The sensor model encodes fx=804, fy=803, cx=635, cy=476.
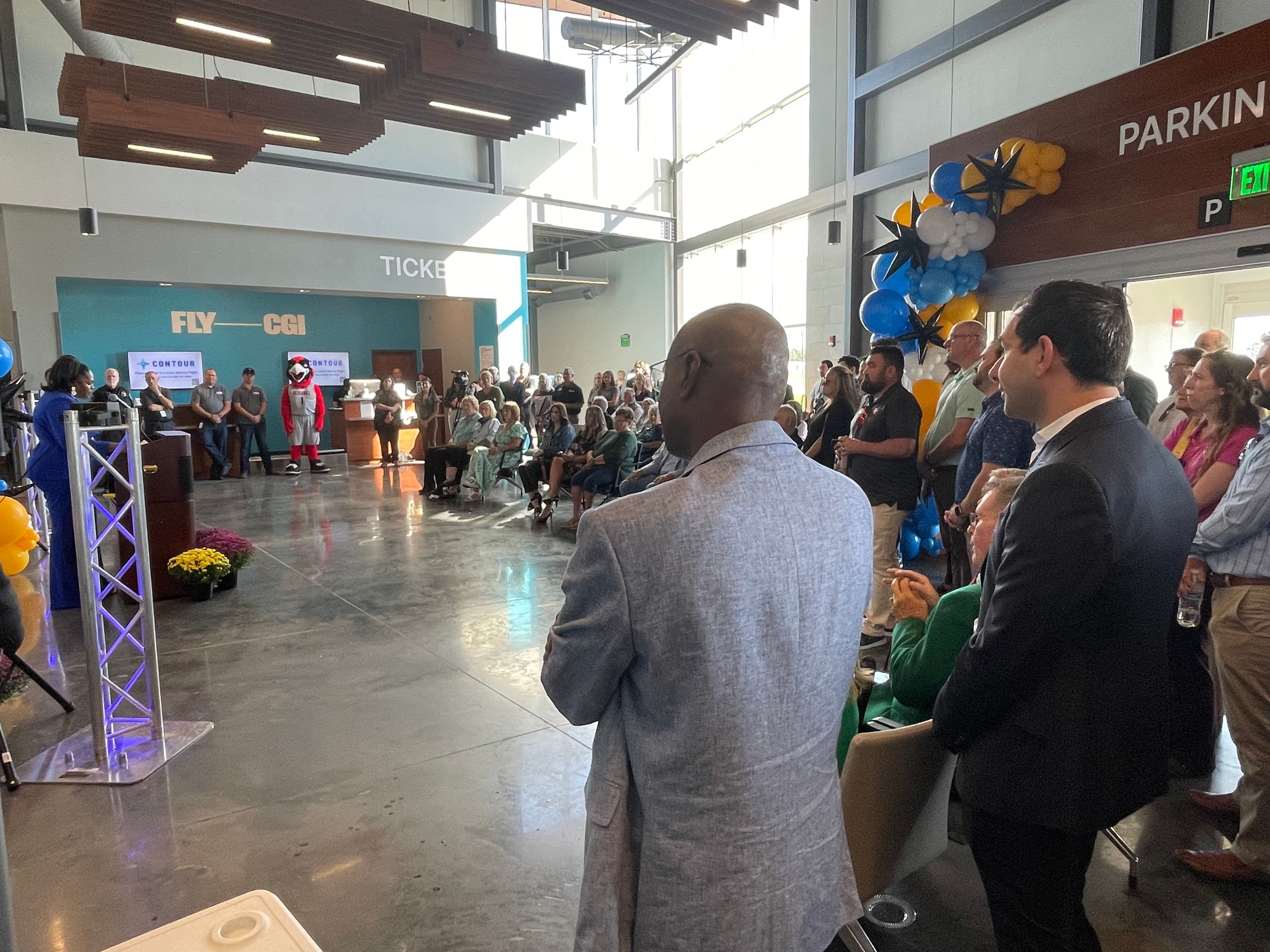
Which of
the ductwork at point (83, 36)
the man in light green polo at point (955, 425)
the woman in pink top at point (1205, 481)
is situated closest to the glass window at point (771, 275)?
the man in light green polo at point (955, 425)

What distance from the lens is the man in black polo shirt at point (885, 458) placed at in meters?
4.25

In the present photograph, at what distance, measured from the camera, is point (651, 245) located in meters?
18.0

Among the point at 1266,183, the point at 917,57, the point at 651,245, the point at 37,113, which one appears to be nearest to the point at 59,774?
the point at 1266,183

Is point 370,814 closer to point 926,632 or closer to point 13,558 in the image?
point 926,632

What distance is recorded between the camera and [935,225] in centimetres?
639

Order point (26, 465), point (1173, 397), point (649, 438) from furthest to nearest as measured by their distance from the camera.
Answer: point (649, 438), point (26, 465), point (1173, 397)

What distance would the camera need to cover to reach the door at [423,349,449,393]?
55.0ft

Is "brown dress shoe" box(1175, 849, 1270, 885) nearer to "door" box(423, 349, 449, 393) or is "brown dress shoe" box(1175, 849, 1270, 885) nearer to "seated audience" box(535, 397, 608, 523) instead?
"seated audience" box(535, 397, 608, 523)

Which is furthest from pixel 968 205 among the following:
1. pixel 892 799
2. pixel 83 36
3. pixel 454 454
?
pixel 83 36

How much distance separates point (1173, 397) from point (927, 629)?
2522 mm

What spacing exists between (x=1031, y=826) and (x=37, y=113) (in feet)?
46.1

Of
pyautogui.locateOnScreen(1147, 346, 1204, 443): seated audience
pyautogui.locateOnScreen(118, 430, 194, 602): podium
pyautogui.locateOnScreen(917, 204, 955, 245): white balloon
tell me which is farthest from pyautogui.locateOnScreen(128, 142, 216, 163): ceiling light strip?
pyautogui.locateOnScreen(1147, 346, 1204, 443): seated audience

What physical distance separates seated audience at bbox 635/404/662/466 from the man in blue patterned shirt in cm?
565

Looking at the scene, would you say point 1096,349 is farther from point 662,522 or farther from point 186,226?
point 186,226
